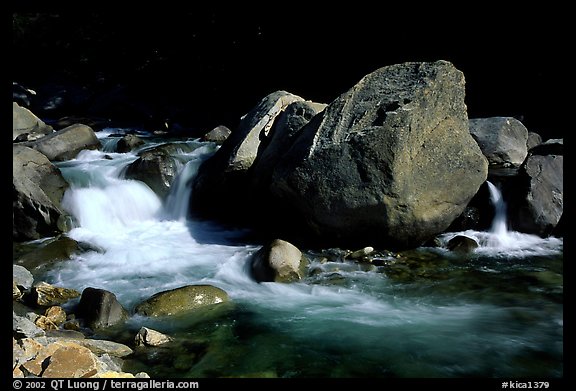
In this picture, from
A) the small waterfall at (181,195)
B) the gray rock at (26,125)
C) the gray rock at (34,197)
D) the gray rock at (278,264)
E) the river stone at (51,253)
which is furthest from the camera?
the gray rock at (26,125)

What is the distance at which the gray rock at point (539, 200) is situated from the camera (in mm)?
7992

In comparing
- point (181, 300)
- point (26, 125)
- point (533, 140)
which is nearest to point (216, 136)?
point (26, 125)

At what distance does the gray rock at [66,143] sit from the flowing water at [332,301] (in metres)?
2.19

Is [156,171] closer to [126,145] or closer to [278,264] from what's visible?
[126,145]

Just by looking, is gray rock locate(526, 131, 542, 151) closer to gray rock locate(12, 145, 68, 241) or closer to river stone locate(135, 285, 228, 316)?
river stone locate(135, 285, 228, 316)

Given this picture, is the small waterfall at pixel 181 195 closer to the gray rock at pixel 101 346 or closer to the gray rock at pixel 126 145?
the gray rock at pixel 126 145

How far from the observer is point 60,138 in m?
11.6

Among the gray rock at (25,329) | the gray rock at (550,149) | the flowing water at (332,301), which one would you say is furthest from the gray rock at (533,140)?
the gray rock at (25,329)

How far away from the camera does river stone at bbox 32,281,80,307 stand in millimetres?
5930

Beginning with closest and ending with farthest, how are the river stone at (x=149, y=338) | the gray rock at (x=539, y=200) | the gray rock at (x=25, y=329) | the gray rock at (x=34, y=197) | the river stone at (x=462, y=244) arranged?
the gray rock at (x=25, y=329) < the river stone at (x=149, y=338) < the river stone at (x=462, y=244) < the gray rock at (x=539, y=200) < the gray rock at (x=34, y=197)

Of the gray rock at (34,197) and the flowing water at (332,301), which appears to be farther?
the gray rock at (34,197)

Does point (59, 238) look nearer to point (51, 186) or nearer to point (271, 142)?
point (51, 186)

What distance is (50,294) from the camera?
237 inches

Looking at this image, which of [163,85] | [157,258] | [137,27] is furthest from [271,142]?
[137,27]
